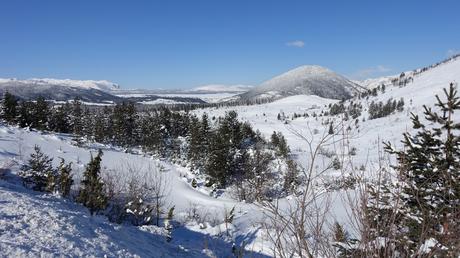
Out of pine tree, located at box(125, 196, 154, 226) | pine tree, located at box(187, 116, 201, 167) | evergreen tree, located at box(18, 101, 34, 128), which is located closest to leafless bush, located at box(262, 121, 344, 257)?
pine tree, located at box(125, 196, 154, 226)

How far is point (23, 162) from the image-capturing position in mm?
15594

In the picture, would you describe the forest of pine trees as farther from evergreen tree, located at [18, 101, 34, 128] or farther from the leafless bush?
the leafless bush

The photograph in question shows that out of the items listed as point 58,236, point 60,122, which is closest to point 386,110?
point 60,122

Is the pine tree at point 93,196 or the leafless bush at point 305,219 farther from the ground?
the leafless bush at point 305,219

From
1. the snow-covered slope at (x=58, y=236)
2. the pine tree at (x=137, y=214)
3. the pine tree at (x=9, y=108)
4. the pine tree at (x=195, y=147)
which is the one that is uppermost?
the pine tree at (x=9, y=108)

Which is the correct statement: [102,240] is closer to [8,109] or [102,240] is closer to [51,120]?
[8,109]

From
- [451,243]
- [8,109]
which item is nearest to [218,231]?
[451,243]

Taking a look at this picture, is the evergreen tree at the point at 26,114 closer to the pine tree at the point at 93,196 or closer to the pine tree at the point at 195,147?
the pine tree at the point at 195,147

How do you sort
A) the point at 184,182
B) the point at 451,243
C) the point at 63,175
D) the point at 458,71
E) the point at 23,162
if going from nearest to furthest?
the point at 451,243 < the point at 63,175 < the point at 23,162 < the point at 184,182 < the point at 458,71

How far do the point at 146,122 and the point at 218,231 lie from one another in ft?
143

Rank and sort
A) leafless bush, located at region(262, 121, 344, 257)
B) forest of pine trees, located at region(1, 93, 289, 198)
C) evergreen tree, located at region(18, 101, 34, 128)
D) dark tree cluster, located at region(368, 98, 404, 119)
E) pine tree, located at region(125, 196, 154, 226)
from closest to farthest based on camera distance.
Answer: leafless bush, located at region(262, 121, 344, 257), pine tree, located at region(125, 196, 154, 226), forest of pine trees, located at region(1, 93, 289, 198), evergreen tree, located at region(18, 101, 34, 128), dark tree cluster, located at region(368, 98, 404, 119)

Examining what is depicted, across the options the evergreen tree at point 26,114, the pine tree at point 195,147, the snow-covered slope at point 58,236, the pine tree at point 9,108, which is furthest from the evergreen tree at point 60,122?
the snow-covered slope at point 58,236

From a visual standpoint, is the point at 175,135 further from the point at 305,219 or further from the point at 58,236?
the point at 305,219

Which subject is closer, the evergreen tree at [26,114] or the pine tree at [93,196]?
the pine tree at [93,196]
